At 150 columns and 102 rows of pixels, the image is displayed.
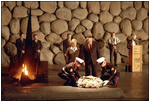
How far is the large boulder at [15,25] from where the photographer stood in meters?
13.7

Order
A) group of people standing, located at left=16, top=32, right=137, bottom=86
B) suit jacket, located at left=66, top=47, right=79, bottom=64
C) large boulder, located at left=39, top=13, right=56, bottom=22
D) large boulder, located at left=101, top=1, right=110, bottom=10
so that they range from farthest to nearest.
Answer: large boulder, located at left=101, top=1, right=110, bottom=10, large boulder, located at left=39, top=13, right=56, bottom=22, suit jacket, located at left=66, top=47, right=79, bottom=64, group of people standing, located at left=16, top=32, right=137, bottom=86

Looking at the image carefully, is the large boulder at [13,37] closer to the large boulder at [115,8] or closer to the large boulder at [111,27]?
the large boulder at [111,27]

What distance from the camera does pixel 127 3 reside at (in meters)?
14.6

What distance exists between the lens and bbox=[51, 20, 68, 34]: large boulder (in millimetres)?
14031

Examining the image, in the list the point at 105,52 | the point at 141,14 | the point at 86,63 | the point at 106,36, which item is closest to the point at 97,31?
the point at 106,36

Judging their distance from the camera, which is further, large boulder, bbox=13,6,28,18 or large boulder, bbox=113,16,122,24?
large boulder, bbox=113,16,122,24

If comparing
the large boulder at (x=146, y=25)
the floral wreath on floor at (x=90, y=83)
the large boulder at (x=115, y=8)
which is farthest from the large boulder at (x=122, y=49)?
the floral wreath on floor at (x=90, y=83)

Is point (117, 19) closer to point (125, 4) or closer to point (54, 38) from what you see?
point (125, 4)

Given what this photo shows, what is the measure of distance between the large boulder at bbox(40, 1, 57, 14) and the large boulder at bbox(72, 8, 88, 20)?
2.82 feet

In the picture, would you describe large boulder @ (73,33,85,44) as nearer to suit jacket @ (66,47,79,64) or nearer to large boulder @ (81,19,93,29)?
large boulder @ (81,19,93,29)

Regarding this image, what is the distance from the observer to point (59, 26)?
46.1 feet

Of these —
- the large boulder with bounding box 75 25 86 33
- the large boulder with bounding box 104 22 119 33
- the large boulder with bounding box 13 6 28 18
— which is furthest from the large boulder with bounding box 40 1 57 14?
the large boulder with bounding box 104 22 119 33

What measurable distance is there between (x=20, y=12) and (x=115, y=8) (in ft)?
13.4

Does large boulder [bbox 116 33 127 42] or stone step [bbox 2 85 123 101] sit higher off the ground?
large boulder [bbox 116 33 127 42]
